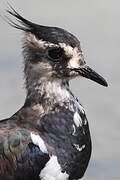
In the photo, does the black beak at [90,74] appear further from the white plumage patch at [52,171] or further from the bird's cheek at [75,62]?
the white plumage patch at [52,171]

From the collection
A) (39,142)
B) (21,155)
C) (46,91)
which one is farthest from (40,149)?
(46,91)

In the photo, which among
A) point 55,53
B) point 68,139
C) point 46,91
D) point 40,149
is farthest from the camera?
point 46,91

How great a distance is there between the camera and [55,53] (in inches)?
475

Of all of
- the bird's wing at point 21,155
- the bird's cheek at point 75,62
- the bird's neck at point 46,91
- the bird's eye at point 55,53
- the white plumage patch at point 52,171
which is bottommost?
the white plumage patch at point 52,171

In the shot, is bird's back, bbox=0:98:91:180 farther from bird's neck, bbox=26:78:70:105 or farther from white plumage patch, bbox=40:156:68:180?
bird's neck, bbox=26:78:70:105

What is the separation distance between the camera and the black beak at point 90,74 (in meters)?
12.1

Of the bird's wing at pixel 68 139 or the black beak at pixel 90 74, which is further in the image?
the black beak at pixel 90 74

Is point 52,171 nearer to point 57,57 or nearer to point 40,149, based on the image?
point 40,149

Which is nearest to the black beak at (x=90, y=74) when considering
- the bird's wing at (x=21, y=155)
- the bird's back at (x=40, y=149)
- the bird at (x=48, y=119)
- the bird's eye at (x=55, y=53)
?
the bird at (x=48, y=119)

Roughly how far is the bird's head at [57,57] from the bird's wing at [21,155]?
1.22 meters

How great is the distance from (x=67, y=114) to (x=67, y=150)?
29.9 inches

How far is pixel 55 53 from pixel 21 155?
6.47ft

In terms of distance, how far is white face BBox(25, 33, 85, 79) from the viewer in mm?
12031

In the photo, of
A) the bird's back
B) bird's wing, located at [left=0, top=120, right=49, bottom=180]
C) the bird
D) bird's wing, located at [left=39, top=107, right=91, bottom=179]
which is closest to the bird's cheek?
the bird
